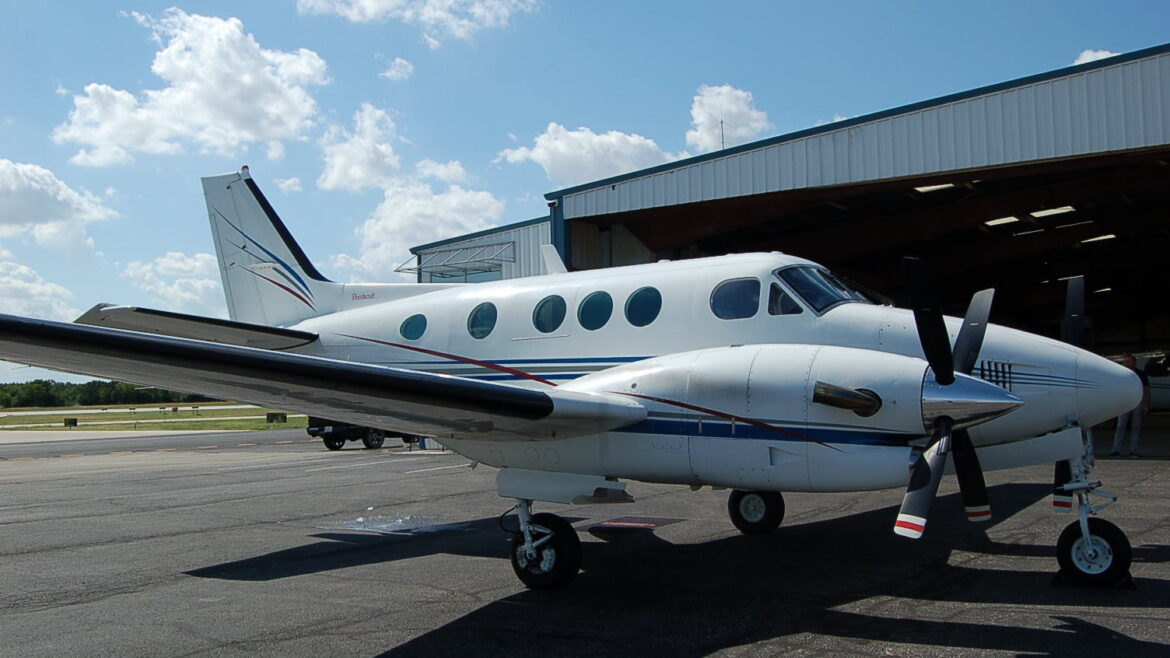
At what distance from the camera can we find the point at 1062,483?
7.15m

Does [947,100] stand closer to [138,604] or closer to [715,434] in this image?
[715,434]

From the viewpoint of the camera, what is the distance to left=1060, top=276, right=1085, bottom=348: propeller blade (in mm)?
7883

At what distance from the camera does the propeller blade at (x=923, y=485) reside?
5832mm

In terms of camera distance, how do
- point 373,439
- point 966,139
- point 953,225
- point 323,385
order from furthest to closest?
point 373,439 → point 953,225 → point 966,139 → point 323,385

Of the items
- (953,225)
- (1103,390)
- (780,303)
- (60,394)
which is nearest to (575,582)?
(780,303)

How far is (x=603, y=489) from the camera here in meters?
7.44

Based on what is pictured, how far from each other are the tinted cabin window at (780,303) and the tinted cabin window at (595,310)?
5.49 ft

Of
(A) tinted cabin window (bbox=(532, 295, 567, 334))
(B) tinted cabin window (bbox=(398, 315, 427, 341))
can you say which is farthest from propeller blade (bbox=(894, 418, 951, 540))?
(B) tinted cabin window (bbox=(398, 315, 427, 341))

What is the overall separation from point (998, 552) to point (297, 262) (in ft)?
33.1

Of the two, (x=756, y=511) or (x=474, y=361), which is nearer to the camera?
(x=474, y=361)

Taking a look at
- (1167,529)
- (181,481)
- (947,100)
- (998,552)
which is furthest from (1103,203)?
(181,481)

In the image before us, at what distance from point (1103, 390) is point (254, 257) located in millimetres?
11456

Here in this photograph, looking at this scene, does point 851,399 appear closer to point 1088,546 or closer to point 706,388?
point 706,388

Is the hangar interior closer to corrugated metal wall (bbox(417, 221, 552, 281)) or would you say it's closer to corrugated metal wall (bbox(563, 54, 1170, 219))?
corrugated metal wall (bbox(563, 54, 1170, 219))
